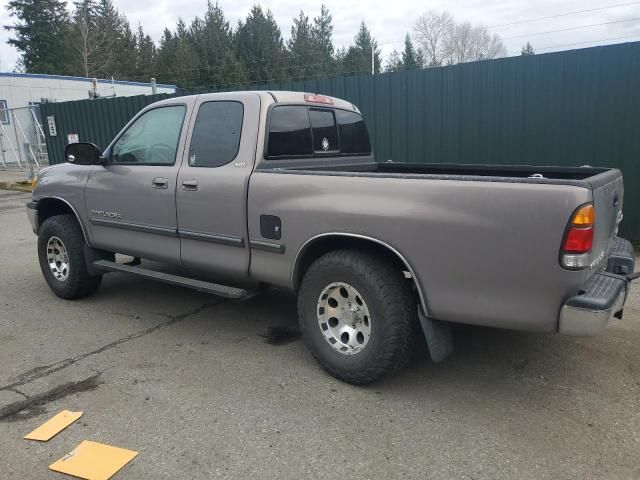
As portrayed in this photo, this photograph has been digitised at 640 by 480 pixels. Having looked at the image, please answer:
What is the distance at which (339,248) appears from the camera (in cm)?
348

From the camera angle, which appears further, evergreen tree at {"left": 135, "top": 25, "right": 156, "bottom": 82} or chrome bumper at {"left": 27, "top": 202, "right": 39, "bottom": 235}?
evergreen tree at {"left": 135, "top": 25, "right": 156, "bottom": 82}

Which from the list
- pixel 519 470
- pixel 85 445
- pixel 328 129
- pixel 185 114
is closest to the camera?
pixel 519 470

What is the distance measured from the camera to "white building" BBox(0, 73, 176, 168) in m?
21.0

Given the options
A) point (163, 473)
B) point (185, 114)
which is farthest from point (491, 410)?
point (185, 114)

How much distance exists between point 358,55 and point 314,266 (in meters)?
61.3

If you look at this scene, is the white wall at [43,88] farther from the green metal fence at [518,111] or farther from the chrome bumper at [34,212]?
the chrome bumper at [34,212]

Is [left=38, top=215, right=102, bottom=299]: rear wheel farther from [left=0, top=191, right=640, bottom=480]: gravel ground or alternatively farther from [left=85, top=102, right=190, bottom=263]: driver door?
[left=0, top=191, right=640, bottom=480]: gravel ground

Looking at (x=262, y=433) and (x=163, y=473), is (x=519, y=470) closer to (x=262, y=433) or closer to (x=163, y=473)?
(x=262, y=433)

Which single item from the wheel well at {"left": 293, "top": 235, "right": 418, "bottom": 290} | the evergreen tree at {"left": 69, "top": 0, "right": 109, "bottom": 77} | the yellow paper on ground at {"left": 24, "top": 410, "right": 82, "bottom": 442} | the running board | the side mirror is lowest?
the yellow paper on ground at {"left": 24, "top": 410, "right": 82, "bottom": 442}

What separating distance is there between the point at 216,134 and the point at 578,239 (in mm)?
2695

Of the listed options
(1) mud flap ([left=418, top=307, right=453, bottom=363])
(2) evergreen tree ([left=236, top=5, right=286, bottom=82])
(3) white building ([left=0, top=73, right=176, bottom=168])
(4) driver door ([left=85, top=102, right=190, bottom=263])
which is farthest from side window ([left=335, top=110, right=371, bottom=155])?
(2) evergreen tree ([left=236, top=5, right=286, bottom=82])

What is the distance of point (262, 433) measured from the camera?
2.93m

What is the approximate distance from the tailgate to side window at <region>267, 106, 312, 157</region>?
216 cm

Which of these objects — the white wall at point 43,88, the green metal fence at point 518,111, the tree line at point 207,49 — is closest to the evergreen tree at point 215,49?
the tree line at point 207,49
